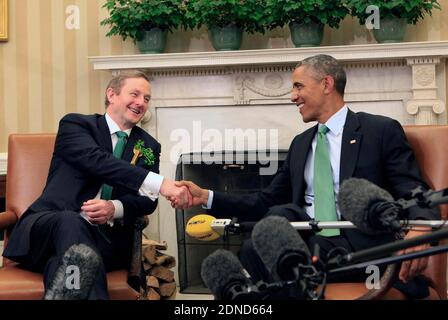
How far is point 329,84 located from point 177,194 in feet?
2.30

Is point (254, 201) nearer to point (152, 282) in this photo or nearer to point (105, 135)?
point (105, 135)

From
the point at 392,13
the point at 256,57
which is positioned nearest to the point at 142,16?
the point at 256,57

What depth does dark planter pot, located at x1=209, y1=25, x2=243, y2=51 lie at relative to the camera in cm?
421

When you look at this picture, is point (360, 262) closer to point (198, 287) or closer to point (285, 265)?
point (285, 265)

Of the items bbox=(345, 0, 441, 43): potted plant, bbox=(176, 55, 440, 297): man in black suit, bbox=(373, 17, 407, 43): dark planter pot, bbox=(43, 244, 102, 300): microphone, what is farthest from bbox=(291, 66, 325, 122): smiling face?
bbox=(373, 17, 407, 43): dark planter pot

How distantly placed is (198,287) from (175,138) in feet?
3.12

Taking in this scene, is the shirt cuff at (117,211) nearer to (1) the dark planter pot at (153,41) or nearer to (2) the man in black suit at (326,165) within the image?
(2) the man in black suit at (326,165)

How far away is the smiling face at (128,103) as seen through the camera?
279 cm

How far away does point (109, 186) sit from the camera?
273 centimetres

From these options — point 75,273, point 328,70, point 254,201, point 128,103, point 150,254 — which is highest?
point 328,70

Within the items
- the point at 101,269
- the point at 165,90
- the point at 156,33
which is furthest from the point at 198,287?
the point at 101,269

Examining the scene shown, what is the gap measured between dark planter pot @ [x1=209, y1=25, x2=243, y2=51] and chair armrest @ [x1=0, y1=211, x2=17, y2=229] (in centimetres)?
193

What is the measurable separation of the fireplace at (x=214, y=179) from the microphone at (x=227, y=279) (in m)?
2.84

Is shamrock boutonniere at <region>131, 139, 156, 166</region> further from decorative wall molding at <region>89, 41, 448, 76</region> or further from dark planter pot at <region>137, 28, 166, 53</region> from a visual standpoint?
dark planter pot at <region>137, 28, 166, 53</region>
